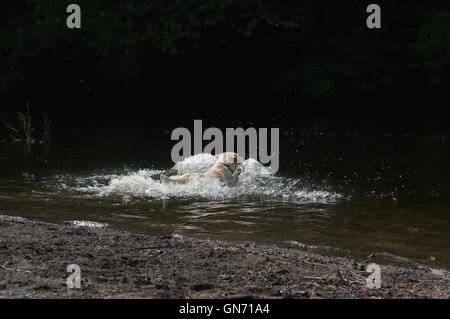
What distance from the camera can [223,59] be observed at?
2725 centimetres

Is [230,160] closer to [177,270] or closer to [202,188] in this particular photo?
[202,188]

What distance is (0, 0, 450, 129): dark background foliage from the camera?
2411 centimetres

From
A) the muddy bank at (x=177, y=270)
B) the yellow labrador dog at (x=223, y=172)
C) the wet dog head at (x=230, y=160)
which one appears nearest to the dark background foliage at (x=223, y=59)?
the wet dog head at (x=230, y=160)

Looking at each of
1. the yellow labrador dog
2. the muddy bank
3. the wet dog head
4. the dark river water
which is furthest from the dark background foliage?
the muddy bank

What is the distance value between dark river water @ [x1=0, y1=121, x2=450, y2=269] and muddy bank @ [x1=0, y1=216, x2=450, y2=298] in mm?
1002

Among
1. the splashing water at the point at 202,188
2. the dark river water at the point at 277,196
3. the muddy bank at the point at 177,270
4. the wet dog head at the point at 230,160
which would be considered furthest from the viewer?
the wet dog head at the point at 230,160

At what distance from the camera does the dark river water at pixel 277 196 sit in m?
8.44

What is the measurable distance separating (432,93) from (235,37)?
301 inches

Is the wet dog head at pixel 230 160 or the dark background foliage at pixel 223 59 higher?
the dark background foliage at pixel 223 59

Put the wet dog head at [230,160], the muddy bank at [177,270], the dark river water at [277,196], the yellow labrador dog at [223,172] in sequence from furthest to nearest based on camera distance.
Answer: the wet dog head at [230,160] → the yellow labrador dog at [223,172] → the dark river water at [277,196] → the muddy bank at [177,270]

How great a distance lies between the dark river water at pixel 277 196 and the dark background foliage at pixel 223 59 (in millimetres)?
7531

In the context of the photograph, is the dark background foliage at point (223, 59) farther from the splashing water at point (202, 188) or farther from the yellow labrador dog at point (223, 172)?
the splashing water at point (202, 188)

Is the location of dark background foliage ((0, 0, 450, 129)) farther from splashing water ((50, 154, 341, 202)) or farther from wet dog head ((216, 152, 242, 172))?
splashing water ((50, 154, 341, 202))
